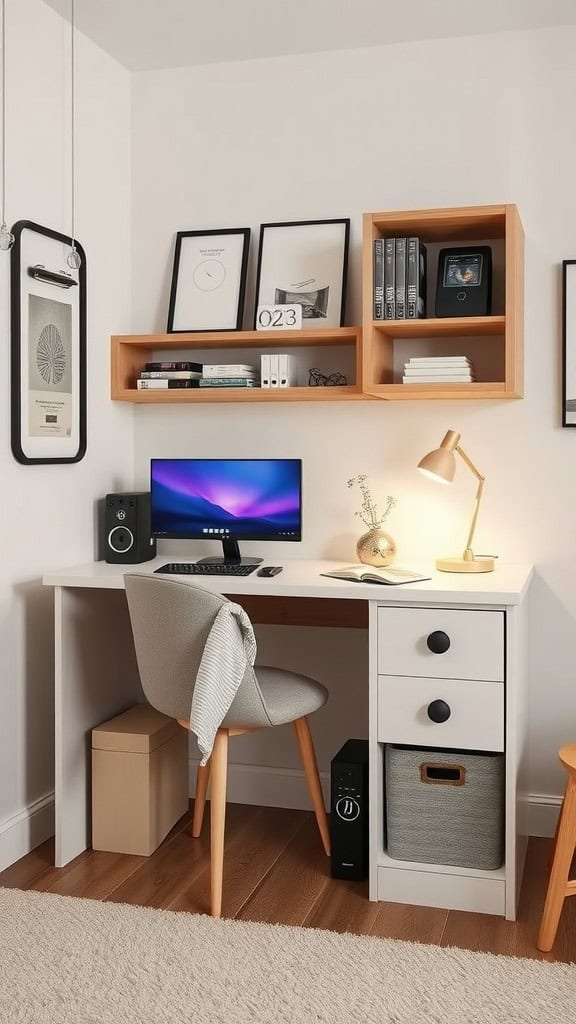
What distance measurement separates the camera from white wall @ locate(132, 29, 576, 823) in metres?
3.11

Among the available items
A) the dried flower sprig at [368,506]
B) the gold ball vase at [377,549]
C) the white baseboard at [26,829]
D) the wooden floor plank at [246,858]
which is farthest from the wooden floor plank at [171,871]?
the dried flower sprig at [368,506]

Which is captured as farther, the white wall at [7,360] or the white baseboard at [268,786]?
the white baseboard at [268,786]

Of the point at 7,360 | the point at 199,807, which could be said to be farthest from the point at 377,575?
the point at 7,360

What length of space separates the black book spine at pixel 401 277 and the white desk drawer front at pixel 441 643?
919mm

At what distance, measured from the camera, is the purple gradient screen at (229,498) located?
3.22 metres

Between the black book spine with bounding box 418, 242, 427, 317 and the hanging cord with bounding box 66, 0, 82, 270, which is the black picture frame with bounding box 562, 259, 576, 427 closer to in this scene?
the black book spine with bounding box 418, 242, 427, 317

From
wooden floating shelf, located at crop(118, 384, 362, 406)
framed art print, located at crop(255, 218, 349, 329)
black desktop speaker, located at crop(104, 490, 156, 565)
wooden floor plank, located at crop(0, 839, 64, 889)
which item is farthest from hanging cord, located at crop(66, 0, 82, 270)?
wooden floor plank, located at crop(0, 839, 64, 889)

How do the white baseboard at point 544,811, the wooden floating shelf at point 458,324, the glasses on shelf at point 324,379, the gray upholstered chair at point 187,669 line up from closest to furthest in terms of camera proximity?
the gray upholstered chair at point 187,669 → the wooden floating shelf at point 458,324 → the white baseboard at point 544,811 → the glasses on shelf at point 324,379

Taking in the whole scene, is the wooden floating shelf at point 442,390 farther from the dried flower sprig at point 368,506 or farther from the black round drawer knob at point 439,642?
the black round drawer knob at point 439,642

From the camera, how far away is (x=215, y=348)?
3449 mm

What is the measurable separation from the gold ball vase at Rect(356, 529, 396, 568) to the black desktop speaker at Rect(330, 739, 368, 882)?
660 millimetres

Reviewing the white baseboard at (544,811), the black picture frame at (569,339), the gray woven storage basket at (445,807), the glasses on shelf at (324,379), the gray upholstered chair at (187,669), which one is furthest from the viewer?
the glasses on shelf at (324,379)

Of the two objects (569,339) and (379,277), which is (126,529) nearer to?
(379,277)

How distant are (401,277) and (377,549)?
2.81 ft
